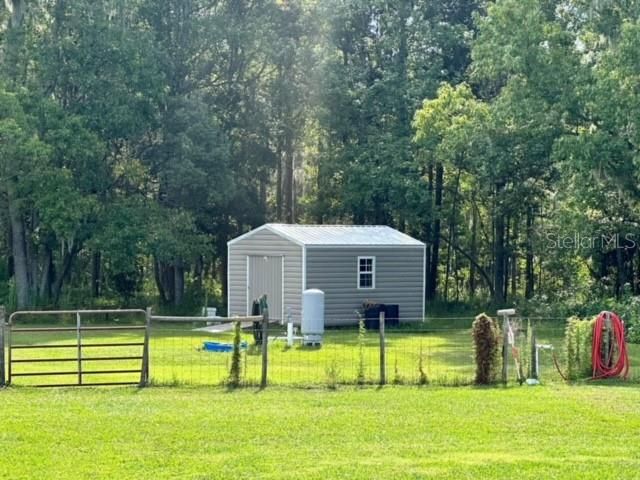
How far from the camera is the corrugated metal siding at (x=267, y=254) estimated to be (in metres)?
25.7

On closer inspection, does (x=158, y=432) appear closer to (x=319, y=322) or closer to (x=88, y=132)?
(x=319, y=322)

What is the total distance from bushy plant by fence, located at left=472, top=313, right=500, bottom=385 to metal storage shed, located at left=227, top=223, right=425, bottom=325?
11.6 meters

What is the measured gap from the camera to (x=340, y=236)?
26922 mm

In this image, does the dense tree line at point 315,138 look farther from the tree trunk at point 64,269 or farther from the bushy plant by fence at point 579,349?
the bushy plant by fence at point 579,349

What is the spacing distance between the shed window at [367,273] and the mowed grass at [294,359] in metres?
1.72

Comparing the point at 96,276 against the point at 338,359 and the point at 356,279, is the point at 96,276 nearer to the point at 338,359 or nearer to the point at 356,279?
the point at 356,279

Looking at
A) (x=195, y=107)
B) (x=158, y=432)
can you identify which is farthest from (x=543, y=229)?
(x=158, y=432)

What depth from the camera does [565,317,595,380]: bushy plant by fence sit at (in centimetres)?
1487

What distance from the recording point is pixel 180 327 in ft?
88.3

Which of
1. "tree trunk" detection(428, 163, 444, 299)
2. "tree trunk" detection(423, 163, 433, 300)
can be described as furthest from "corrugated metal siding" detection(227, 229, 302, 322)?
"tree trunk" detection(428, 163, 444, 299)

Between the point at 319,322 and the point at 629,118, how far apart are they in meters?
8.75

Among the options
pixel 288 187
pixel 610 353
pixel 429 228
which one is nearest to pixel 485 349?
pixel 610 353

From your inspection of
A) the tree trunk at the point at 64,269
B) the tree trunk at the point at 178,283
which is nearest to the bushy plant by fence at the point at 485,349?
the tree trunk at the point at 64,269

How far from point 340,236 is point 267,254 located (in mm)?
2002
